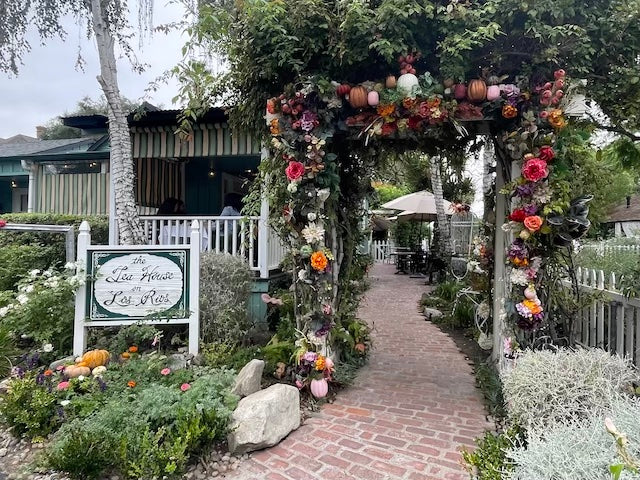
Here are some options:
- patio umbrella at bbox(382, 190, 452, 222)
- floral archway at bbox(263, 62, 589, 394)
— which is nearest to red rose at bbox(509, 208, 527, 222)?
floral archway at bbox(263, 62, 589, 394)

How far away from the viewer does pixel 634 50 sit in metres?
2.88

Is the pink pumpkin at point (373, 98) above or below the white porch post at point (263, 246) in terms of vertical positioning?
above

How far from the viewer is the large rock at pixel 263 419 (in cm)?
251

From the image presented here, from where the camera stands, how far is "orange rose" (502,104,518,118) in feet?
10.1

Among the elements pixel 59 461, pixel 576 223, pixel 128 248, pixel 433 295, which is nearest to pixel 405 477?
pixel 59 461

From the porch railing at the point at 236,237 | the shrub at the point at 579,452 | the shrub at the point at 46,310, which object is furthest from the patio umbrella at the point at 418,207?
the shrub at the point at 579,452

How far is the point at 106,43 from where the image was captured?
5539 mm

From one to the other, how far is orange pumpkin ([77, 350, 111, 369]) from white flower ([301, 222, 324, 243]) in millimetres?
2250

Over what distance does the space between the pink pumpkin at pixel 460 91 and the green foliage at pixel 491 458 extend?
254 cm

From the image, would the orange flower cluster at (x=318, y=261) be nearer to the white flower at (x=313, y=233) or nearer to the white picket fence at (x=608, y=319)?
the white flower at (x=313, y=233)

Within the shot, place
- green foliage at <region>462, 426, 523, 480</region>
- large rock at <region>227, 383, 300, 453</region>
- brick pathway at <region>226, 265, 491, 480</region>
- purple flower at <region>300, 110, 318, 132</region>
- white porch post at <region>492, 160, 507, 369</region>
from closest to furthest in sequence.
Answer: green foliage at <region>462, 426, 523, 480</region> < brick pathway at <region>226, 265, 491, 480</region> < large rock at <region>227, 383, 300, 453</region> < purple flower at <region>300, 110, 318, 132</region> < white porch post at <region>492, 160, 507, 369</region>

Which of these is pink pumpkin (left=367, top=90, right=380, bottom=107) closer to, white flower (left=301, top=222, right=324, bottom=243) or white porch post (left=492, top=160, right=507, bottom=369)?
white flower (left=301, top=222, right=324, bottom=243)

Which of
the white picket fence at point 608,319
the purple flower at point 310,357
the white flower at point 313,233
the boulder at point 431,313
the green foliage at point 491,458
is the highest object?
the white flower at point 313,233

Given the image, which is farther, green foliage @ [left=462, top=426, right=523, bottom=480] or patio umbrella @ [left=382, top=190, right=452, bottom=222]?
patio umbrella @ [left=382, top=190, right=452, bottom=222]
